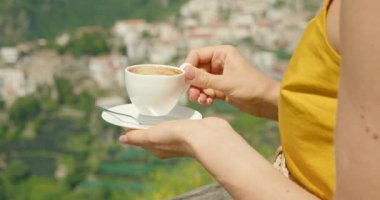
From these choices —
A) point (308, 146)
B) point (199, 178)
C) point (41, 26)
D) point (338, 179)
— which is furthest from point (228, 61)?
point (41, 26)

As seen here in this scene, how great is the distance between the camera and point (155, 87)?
1.04 meters

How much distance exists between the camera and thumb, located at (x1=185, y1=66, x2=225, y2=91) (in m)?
1.11

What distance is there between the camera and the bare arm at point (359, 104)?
69 centimetres

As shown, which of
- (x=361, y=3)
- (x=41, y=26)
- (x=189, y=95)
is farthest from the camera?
(x=41, y=26)

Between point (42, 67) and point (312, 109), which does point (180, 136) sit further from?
point (42, 67)

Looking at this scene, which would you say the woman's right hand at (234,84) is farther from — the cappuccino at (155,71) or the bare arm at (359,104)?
the bare arm at (359,104)

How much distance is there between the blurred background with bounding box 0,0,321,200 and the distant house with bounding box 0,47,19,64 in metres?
0.02

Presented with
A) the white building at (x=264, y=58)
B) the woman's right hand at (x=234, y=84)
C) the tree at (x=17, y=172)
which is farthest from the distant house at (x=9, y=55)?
the woman's right hand at (x=234, y=84)

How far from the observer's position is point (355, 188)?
739 millimetres

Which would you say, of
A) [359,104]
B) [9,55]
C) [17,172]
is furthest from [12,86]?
[359,104]

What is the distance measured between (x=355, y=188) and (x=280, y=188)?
155 millimetres

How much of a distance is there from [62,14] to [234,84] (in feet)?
55.6

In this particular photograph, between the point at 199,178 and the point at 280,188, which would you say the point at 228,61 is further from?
the point at 199,178

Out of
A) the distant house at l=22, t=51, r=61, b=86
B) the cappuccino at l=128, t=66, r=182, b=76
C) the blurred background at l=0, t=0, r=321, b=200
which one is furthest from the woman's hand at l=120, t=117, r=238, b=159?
the distant house at l=22, t=51, r=61, b=86
